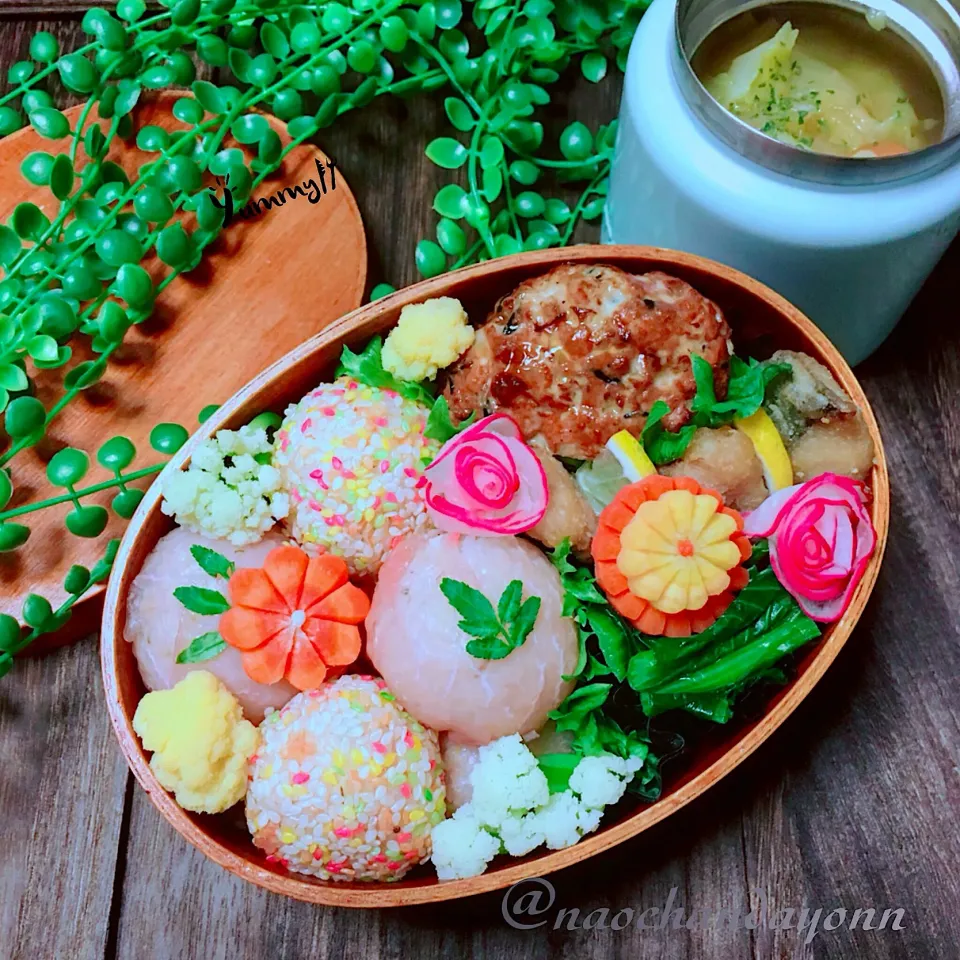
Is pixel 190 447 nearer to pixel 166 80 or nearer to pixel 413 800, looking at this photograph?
pixel 413 800

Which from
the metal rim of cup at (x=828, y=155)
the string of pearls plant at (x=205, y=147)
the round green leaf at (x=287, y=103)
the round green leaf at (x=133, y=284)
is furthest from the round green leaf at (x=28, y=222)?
the metal rim of cup at (x=828, y=155)

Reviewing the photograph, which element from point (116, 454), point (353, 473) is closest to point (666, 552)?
point (353, 473)

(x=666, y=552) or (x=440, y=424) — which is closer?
(x=666, y=552)

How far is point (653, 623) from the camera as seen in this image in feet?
3.15

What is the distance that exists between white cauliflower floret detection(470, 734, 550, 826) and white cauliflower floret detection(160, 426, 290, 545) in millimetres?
341

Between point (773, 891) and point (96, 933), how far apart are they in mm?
854

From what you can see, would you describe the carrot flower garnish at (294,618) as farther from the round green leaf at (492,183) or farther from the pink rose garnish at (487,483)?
the round green leaf at (492,183)

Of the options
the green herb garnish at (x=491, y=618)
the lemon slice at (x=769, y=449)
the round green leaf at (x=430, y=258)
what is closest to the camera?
the green herb garnish at (x=491, y=618)

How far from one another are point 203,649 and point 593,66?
0.98 meters

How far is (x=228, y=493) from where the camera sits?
100 centimetres

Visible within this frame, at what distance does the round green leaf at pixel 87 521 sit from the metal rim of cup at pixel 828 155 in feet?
2.71

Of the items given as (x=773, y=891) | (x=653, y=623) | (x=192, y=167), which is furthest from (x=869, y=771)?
(x=192, y=167)

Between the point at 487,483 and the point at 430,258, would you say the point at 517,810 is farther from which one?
the point at 430,258

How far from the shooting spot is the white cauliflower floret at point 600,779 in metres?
0.95
